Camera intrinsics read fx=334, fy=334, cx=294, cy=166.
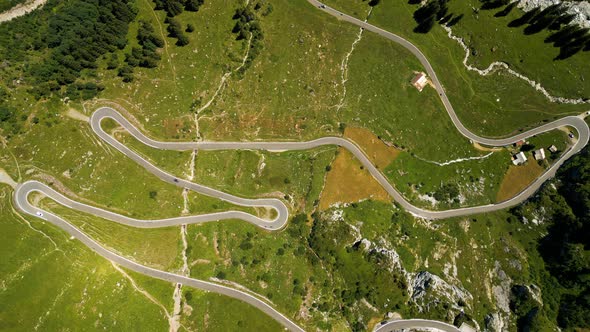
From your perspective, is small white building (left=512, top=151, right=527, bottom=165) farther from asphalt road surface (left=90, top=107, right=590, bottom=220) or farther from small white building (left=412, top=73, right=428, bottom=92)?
small white building (left=412, top=73, right=428, bottom=92)

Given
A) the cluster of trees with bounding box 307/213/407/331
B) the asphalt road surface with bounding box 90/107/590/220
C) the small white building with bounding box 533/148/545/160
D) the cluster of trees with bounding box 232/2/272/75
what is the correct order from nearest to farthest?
1. the cluster of trees with bounding box 307/213/407/331
2. the asphalt road surface with bounding box 90/107/590/220
3. the small white building with bounding box 533/148/545/160
4. the cluster of trees with bounding box 232/2/272/75

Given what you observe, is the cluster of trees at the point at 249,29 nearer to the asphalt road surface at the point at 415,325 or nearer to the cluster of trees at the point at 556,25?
the cluster of trees at the point at 556,25

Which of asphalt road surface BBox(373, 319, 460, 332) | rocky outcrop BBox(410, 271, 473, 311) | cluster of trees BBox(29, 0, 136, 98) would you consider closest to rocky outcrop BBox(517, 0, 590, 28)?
rocky outcrop BBox(410, 271, 473, 311)

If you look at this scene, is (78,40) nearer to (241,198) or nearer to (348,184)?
(241,198)

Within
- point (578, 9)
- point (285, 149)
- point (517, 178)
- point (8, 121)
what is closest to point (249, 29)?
point (285, 149)

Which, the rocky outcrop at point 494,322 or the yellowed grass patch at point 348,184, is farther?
the yellowed grass patch at point 348,184

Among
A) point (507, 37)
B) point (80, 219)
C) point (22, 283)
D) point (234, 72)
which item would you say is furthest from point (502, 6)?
point (22, 283)

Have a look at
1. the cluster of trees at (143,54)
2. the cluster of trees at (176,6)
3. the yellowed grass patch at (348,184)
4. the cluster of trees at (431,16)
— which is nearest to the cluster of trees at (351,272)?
the yellowed grass patch at (348,184)
